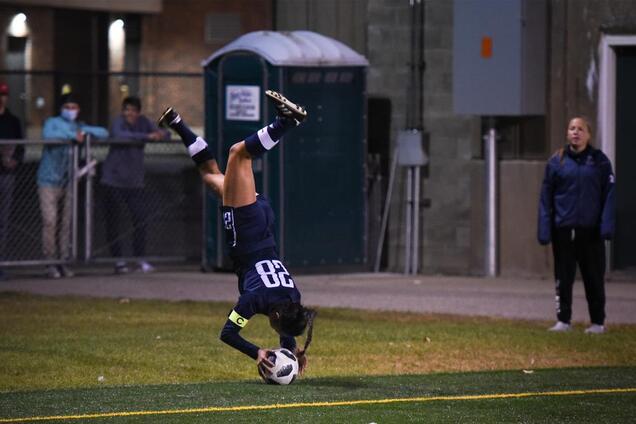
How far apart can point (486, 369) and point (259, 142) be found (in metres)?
3.02

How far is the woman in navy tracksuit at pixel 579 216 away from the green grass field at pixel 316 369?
17.3 inches

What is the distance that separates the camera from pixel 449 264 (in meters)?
19.4

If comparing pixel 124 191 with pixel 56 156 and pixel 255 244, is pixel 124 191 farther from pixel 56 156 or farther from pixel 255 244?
pixel 255 244

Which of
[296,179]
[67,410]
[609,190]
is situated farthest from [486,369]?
[296,179]

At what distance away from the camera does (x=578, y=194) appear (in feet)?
47.3

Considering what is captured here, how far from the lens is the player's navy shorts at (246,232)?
1134cm

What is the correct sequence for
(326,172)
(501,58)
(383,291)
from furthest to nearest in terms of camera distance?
1. (326,172)
2. (501,58)
3. (383,291)

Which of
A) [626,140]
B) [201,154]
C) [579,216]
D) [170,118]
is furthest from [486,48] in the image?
[201,154]

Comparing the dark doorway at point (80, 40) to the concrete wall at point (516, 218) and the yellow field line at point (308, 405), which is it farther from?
the yellow field line at point (308, 405)

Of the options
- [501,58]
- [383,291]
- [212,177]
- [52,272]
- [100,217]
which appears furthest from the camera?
[100,217]

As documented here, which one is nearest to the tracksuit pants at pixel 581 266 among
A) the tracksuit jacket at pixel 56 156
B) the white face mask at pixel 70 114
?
the tracksuit jacket at pixel 56 156

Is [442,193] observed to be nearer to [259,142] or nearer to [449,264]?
[449,264]

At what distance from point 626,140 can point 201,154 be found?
25.7 ft

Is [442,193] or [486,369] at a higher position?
[442,193]
